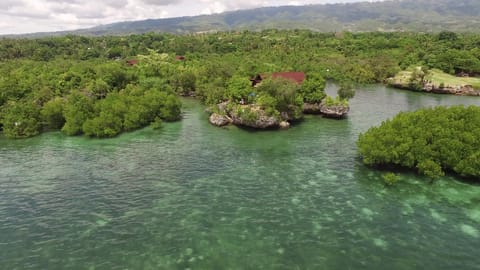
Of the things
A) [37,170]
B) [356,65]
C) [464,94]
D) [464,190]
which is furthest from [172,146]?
[356,65]

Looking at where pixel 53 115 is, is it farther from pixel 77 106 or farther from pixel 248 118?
pixel 248 118

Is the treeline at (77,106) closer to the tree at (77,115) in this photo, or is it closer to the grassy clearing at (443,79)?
the tree at (77,115)

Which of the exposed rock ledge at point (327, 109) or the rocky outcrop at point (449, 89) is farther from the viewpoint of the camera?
the rocky outcrop at point (449, 89)

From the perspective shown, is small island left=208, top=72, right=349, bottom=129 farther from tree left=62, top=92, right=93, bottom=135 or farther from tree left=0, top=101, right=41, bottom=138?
tree left=0, top=101, right=41, bottom=138

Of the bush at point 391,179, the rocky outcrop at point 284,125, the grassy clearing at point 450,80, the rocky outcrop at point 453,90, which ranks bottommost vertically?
the bush at point 391,179

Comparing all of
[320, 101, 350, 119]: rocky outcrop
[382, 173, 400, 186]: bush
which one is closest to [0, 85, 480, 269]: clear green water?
[382, 173, 400, 186]: bush

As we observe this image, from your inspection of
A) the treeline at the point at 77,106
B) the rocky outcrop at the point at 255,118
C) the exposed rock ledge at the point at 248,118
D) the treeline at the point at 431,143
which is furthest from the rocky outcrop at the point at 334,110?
the treeline at the point at 77,106

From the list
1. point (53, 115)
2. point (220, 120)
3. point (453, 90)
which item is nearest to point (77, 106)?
point (53, 115)
